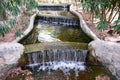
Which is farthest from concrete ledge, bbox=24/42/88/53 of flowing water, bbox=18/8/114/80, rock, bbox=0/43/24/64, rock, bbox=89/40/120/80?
rock, bbox=89/40/120/80

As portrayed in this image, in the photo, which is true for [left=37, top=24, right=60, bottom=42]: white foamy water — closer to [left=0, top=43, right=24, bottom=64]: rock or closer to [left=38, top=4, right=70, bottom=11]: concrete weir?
[left=0, top=43, right=24, bottom=64]: rock

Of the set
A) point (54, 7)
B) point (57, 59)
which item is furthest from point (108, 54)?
point (54, 7)

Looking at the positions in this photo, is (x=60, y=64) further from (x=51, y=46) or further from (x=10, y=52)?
(x=10, y=52)

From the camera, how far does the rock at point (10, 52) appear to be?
6.27m

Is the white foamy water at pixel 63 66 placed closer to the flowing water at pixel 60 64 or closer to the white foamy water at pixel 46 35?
the flowing water at pixel 60 64

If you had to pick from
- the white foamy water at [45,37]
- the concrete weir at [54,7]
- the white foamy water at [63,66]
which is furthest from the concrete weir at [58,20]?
the white foamy water at [63,66]

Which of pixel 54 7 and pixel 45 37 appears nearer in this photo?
pixel 45 37

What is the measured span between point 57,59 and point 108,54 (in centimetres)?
181

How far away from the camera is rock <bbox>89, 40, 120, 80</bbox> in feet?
19.5

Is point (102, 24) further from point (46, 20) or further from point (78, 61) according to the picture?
point (46, 20)

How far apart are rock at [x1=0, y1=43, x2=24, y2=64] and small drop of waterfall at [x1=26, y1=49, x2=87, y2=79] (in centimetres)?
39

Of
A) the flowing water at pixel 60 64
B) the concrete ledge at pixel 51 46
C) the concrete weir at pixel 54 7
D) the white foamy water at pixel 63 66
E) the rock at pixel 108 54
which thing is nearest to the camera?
the rock at pixel 108 54

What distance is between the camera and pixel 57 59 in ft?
23.4

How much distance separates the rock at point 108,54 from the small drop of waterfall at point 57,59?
1.48 feet
